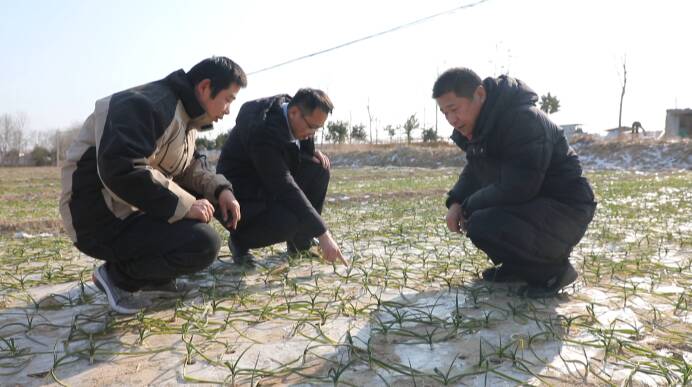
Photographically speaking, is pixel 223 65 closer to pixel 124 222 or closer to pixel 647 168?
pixel 124 222

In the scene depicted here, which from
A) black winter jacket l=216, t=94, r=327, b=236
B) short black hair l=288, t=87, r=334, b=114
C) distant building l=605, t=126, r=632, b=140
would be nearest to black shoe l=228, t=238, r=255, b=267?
black winter jacket l=216, t=94, r=327, b=236

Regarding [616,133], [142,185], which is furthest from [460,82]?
[616,133]

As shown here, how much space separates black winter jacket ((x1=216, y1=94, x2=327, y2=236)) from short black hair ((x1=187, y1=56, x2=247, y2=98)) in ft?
2.83

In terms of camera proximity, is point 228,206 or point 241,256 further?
point 241,256

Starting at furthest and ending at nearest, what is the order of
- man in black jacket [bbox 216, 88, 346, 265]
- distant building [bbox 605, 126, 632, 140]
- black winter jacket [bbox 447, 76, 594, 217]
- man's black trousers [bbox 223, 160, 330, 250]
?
1. distant building [bbox 605, 126, 632, 140]
2. man's black trousers [bbox 223, 160, 330, 250]
3. man in black jacket [bbox 216, 88, 346, 265]
4. black winter jacket [bbox 447, 76, 594, 217]

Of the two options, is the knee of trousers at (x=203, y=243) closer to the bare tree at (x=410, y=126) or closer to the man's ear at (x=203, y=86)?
the man's ear at (x=203, y=86)

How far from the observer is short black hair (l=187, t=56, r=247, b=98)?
2.54 metres

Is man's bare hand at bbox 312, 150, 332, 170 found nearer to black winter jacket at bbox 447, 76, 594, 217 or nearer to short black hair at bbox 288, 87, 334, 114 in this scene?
short black hair at bbox 288, 87, 334, 114

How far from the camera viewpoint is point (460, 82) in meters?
2.73

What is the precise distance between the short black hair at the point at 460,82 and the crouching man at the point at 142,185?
3.52ft

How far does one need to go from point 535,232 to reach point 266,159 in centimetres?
173

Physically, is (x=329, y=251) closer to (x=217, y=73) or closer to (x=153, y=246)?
(x=153, y=246)

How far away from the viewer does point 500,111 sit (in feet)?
8.89

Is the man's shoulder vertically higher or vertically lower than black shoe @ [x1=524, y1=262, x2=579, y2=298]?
higher
